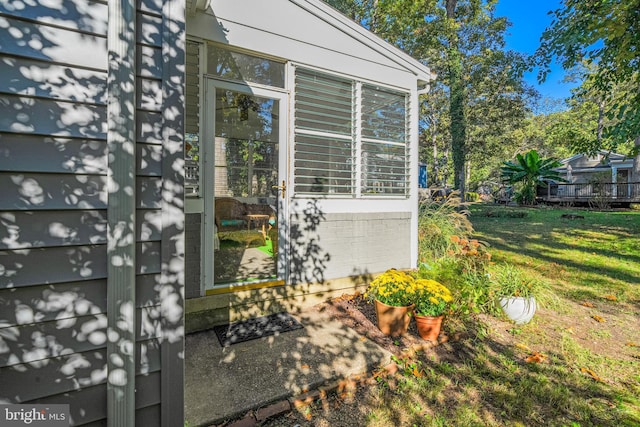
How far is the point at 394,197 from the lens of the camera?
179 inches

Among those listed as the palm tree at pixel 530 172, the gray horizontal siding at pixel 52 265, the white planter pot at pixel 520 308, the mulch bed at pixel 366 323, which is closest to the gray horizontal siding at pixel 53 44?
the gray horizontal siding at pixel 52 265

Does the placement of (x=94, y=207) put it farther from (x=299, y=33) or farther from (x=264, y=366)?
(x=299, y=33)

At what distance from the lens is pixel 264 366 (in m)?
2.45

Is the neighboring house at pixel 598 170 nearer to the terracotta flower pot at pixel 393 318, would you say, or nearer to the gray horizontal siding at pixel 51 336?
the terracotta flower pot at pixel 393 318

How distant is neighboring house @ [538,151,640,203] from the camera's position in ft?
51.9

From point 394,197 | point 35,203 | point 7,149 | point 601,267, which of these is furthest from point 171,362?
point 601,267

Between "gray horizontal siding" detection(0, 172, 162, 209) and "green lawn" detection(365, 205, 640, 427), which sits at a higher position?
"gray horizontal siding" detection(0, 172, 162, 209)

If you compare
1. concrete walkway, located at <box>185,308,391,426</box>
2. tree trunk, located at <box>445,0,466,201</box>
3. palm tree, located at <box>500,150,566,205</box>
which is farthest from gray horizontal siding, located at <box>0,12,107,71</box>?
palm tree, located at <box>500,150,566,205</box>

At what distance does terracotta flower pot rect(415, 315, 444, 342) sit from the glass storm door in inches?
63.8

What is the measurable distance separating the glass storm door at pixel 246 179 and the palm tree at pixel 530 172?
1732 cm

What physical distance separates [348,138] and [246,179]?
4.92 ft

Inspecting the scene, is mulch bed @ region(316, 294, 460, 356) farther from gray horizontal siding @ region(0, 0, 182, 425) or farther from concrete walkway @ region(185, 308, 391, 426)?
gray horizontal siding @ region(0, 0, 182, 425)

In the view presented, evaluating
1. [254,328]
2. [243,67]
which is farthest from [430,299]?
[243,67]

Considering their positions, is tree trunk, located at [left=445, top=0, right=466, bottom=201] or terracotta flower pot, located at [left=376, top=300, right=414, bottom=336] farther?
tree trunk, located at [left=445, top=0, right=466, bottom=201]
